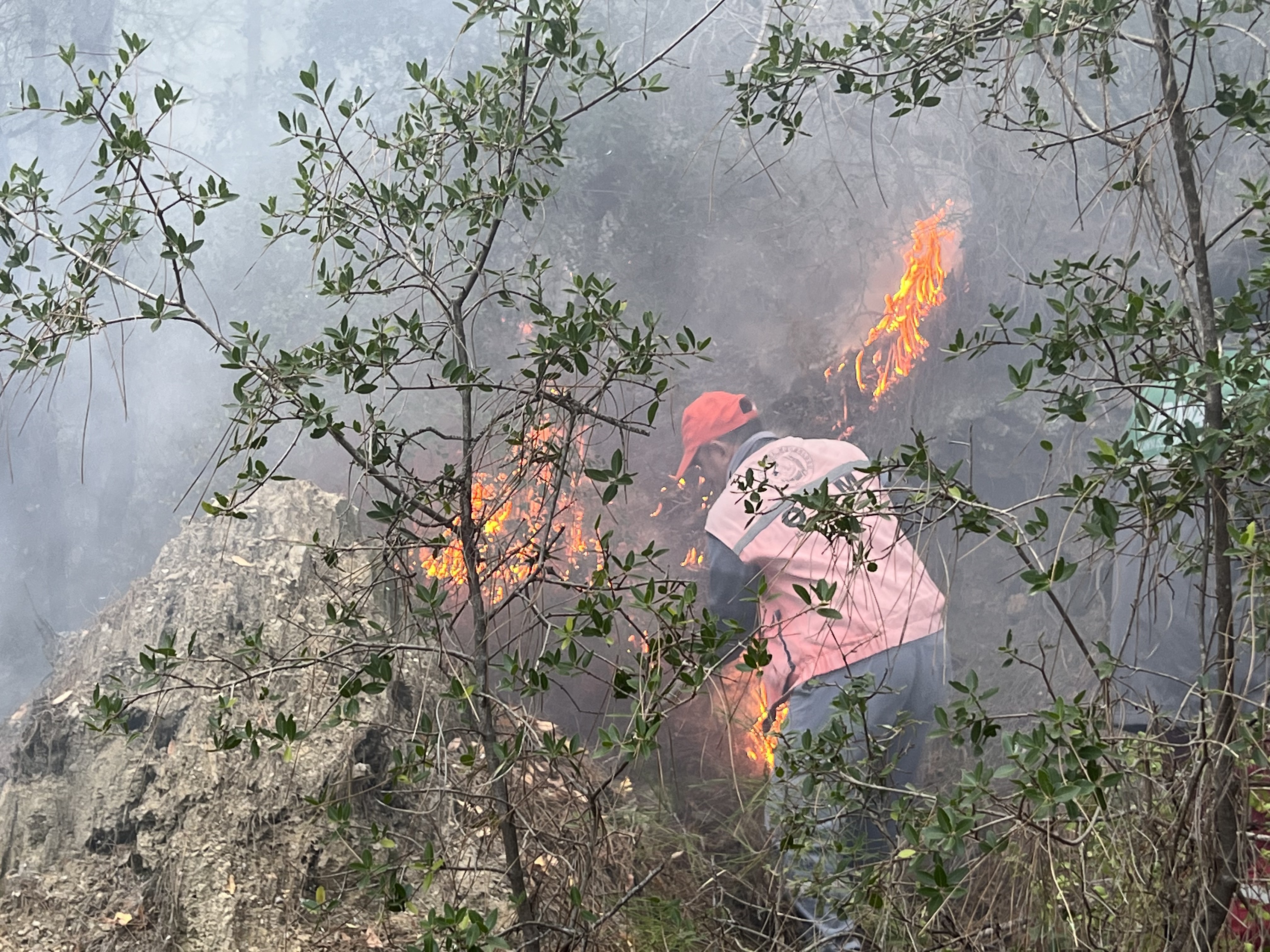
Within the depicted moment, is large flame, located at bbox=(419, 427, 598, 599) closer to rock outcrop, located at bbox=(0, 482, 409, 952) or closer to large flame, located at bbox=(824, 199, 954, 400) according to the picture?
rock outcrop, located at bbox=(0, 482, 409, 952)

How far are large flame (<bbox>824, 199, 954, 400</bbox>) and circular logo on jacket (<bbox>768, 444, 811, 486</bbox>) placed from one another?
26cm

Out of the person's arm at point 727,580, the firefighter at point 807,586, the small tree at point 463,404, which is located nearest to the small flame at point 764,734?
the firefighter at point 807,586

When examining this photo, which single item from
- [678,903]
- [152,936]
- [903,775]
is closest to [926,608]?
[903,775]

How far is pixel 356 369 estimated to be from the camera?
51.6 inches

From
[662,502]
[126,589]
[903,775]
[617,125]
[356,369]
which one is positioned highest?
[617,125]

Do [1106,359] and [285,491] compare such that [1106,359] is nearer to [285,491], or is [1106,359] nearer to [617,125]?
Answer: [617,125]

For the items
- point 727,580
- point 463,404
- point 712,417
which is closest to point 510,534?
point 463,404

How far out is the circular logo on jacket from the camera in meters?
3.22

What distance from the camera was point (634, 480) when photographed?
3049 millimetres

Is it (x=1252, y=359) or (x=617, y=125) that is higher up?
(x=617, y=125)

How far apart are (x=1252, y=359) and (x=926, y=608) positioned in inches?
73.2

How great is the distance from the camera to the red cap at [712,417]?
325 centimetres

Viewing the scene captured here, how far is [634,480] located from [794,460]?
556 mm

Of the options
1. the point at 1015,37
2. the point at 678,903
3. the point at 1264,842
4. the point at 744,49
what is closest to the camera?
the point at 1015,37
